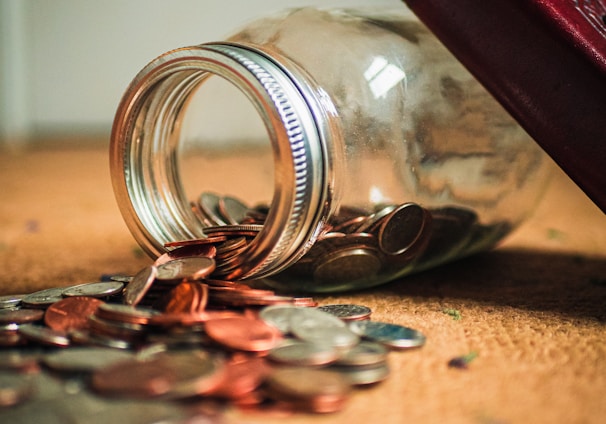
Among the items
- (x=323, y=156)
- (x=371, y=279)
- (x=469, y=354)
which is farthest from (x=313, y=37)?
(x=469, y=354)

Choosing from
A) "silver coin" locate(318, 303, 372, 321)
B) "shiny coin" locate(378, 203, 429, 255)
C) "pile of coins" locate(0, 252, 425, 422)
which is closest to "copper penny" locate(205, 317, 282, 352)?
"pile of coins" locate(0, 252, 425, 422)

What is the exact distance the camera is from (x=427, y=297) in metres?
0.77

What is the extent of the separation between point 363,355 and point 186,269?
19 centimetres

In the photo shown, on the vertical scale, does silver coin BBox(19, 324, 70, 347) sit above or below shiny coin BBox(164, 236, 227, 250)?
below

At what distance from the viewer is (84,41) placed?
3137mm

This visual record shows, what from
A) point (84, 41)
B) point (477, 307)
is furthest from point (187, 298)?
point (84, 41)

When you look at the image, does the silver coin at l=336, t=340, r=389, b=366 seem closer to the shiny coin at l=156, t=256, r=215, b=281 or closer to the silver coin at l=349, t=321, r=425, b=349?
the silver coin at l=349, t=321, r=425, b=349

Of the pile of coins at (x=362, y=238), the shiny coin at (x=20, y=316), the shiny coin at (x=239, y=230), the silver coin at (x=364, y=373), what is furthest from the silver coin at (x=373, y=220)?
the shiny coin at (x=20, y=316)

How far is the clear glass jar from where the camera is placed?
64cm

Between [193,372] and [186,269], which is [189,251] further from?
[193,372]

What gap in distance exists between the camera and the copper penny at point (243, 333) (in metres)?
0.51

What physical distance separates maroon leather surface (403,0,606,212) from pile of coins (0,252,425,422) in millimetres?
236

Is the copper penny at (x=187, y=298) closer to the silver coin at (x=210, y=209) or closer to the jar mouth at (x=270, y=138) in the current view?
the jar mouth at (x=270, y=138)

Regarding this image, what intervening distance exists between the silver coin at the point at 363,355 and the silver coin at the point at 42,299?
0.30m
